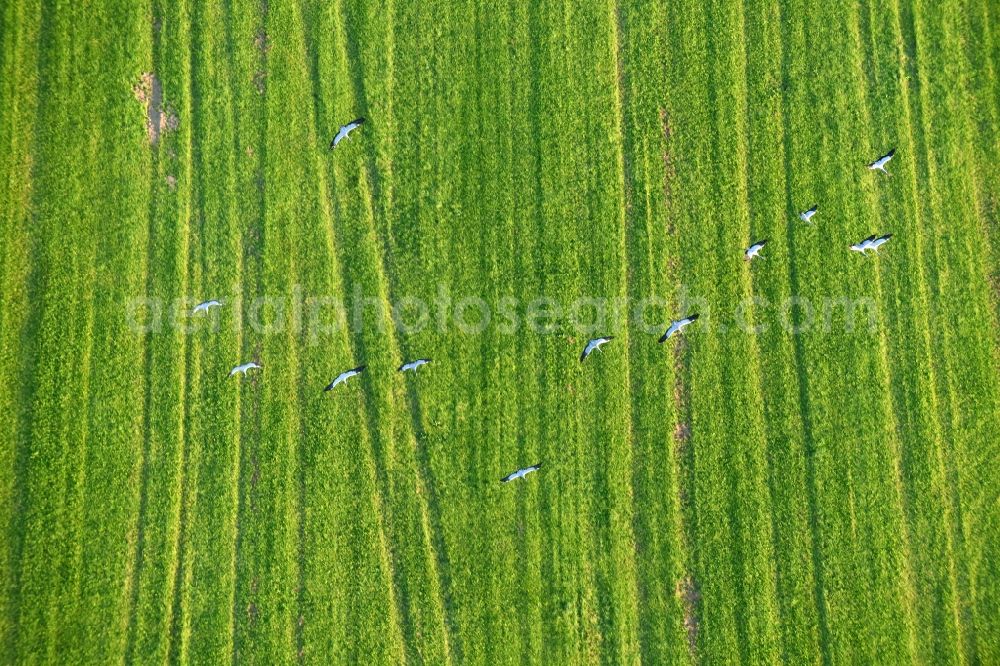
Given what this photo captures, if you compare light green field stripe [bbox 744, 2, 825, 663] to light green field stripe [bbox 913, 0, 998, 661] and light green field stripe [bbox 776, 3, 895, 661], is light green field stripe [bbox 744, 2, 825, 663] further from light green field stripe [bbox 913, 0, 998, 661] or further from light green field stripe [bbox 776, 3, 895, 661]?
light green field stripe [bbox 913, 0, 998, 661]

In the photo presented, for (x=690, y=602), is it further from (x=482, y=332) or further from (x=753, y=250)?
(x=753, y=250)

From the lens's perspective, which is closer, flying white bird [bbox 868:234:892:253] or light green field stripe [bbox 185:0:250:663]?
light green field stripe [bbox 185:0:250:663]

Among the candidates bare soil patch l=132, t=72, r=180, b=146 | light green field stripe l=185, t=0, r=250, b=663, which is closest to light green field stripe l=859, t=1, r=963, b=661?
light green field stripe l=185, t=0, r=250, b=663

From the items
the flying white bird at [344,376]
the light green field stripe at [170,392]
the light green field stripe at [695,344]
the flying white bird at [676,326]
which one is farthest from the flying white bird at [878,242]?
the light green field stripe at [170,392]

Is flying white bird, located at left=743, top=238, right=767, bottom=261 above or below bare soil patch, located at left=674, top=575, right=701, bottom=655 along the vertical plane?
above

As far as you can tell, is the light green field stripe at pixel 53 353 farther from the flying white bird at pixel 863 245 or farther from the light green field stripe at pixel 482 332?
the flying white bird at pixel 863 245

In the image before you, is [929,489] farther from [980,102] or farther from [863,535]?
[980,102]

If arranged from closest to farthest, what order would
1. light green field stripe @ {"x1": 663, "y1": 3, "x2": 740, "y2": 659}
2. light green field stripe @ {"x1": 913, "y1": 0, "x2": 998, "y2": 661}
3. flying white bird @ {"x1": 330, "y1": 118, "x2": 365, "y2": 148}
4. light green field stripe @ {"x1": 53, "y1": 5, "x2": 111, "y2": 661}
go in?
light green field stripe @ {"x1": 53, "y1": 5, "x2": 111, "y2": 661}
light green field stripe @ {"x1": 663, "y1": 3, "x2": 740, "y2": 659}
light green field stripe @ {"x1": 913, "y1": 0, "x2": 998, "y2": 661}
flying white bird @ {"x1": 330, "y1": 118, "x2": 365, "y2": 148}
